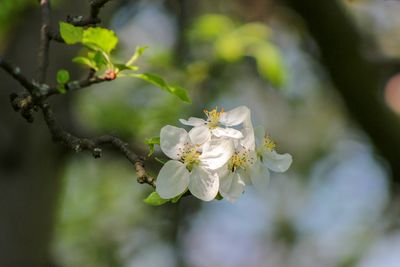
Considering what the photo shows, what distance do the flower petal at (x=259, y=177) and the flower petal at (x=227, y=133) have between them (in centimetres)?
9

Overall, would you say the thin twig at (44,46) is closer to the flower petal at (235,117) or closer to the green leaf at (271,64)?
the flower petal at (235,117)

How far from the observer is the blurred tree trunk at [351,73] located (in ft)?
11.1

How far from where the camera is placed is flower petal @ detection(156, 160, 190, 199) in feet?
3.92

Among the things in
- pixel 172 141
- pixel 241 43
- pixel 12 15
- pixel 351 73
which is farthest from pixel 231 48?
pixel 172 141

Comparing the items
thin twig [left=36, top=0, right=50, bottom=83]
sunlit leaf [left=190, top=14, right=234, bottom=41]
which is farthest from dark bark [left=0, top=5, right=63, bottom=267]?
thin twig [left=36, top=0, right=50, bottom=83]

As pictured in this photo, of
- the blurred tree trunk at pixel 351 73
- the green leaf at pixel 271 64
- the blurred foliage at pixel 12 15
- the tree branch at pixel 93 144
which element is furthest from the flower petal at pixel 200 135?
the blurred tree trunk at pixel 351 73

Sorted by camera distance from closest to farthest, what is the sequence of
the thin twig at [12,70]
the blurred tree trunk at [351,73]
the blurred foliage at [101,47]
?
1. the thin twig at [12,70]
2. the blurred foliage at [101,47]
3. the blurred tree trunk at [351,73]

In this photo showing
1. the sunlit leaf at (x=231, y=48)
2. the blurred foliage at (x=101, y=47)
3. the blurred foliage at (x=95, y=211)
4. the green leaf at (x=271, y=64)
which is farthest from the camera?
the blurred foliage at (x=95, y=211)

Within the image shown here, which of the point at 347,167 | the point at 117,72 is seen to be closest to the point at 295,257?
the point at 347,167

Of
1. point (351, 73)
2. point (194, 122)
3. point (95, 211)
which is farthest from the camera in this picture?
point (95, 211)

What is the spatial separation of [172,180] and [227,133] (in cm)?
14

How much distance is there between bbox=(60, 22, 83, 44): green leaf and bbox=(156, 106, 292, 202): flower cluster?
24 cm

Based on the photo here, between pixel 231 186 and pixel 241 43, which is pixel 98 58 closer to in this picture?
pixel 231 186

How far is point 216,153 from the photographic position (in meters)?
1.25
